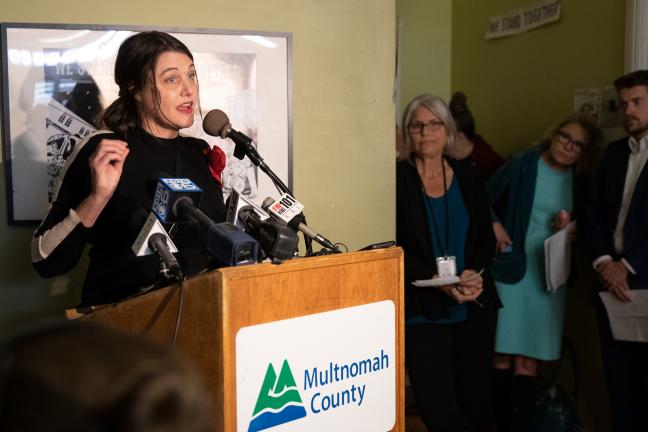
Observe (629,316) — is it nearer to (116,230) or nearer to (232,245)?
(116,230)

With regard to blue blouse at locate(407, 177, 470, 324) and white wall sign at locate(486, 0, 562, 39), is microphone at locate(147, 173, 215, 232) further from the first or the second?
white wall sign at locate(486, 0, 562, 39)

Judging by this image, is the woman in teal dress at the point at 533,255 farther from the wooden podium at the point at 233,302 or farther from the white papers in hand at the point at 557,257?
the wooden podium at the point at 233,302

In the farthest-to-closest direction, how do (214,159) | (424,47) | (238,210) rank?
(424,47) → (214,159) → (238,210)

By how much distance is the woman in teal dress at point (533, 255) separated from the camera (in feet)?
11.5

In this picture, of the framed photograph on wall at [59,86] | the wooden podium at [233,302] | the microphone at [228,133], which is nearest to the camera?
the wooden podium at [233,302]

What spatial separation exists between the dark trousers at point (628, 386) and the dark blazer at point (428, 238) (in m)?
0.72

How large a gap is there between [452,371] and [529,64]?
7.61 ft

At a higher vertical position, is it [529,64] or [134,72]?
[529,64]

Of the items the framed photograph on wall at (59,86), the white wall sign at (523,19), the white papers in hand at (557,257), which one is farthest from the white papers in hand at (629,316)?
the framed photograph on wall at (59,86)

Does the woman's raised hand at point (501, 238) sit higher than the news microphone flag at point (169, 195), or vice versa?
the news microphone flag at point (169, 195)

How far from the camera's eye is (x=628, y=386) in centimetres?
317

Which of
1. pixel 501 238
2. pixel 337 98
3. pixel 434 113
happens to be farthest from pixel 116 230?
pixel 501 238

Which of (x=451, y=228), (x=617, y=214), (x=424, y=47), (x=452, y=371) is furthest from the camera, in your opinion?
(x=424, y=47)

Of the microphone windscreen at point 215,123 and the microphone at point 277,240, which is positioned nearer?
the microphone at point 277,240
